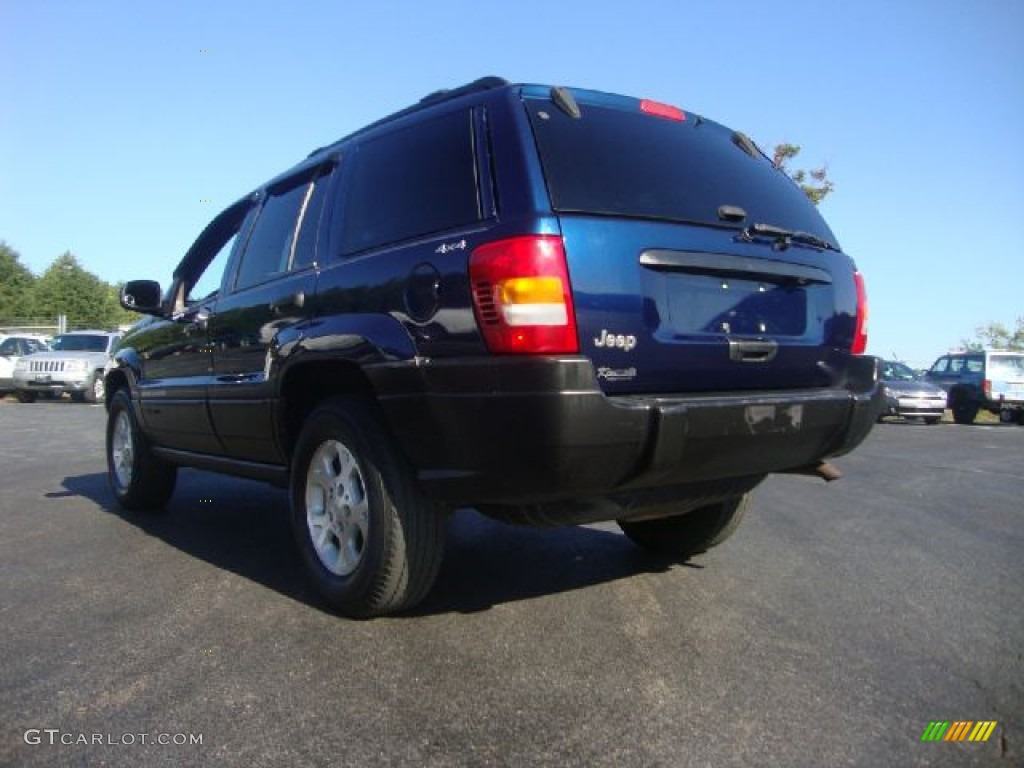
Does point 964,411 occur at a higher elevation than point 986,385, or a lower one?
lower

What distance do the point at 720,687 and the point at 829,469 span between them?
1.27 metres

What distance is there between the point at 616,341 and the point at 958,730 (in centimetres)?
148

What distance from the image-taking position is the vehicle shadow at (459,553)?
3590mm

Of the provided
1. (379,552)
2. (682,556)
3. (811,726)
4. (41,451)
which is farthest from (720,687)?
(41,451)

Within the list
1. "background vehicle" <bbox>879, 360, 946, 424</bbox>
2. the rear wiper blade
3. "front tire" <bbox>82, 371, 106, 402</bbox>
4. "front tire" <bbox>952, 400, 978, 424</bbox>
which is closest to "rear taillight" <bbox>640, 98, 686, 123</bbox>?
the rear wiper blade

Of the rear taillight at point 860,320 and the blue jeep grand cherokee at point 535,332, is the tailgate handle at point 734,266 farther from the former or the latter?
the rear taillight at point 860,320

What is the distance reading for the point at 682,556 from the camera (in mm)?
4195

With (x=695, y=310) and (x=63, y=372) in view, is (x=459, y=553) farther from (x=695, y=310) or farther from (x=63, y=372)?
(x=63, y=372)

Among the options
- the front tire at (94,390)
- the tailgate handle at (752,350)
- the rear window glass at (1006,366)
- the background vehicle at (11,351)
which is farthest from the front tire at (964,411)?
the background vehicle at (11,351)

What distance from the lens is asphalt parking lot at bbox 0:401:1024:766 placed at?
2.20 m

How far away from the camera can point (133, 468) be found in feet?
17.5

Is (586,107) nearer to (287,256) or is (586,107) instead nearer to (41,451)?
(287,256)

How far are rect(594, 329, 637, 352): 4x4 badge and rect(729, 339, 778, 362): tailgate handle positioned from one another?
46cm

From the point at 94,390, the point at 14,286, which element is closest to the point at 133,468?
the point at 94,390
